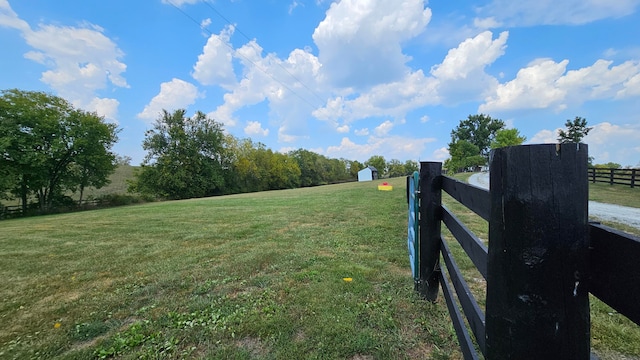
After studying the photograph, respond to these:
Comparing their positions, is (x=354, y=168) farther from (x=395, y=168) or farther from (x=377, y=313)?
(x=377, y=313)

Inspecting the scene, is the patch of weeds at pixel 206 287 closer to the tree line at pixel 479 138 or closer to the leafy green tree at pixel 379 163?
the tree line at pixel 479 138

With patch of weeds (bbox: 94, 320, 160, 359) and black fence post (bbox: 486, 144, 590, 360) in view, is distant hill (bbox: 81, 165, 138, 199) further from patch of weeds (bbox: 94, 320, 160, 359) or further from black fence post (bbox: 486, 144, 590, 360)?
black fence post (bbox: 486, 144, 590, 360)

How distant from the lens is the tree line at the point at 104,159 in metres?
22.6

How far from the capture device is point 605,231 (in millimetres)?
708

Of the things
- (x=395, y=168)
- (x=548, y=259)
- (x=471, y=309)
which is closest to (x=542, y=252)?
(x=548, y=259)

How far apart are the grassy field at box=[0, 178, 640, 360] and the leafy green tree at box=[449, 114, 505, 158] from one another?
80.0 meters

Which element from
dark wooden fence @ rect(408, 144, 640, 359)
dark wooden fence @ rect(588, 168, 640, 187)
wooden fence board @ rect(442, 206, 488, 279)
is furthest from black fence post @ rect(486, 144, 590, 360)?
dark wooden fence @ rect(588, 168, 640, 187)

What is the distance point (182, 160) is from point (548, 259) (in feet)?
151

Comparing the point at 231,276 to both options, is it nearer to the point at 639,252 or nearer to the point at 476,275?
the point at 476,275

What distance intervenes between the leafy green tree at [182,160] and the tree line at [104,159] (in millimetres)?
124

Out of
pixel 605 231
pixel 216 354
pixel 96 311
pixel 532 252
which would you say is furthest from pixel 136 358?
pixel 605 231

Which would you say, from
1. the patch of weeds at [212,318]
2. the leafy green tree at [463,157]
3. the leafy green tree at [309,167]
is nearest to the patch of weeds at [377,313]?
the patch of weeds at [212,318]

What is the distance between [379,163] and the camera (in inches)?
3799

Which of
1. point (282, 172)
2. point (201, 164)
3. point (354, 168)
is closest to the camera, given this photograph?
point (201, 164)
